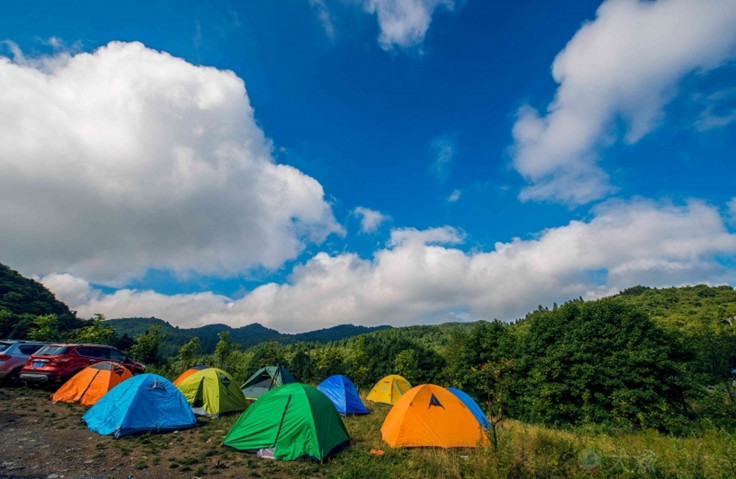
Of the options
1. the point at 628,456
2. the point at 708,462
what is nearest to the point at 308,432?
the point at 628,456

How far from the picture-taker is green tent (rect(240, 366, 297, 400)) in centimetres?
1530

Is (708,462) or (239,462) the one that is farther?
(239,462)

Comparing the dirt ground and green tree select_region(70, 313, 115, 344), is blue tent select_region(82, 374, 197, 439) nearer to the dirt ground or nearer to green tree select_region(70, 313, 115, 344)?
the dirt ground

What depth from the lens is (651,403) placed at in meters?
18.7

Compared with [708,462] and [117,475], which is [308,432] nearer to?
[117,475]

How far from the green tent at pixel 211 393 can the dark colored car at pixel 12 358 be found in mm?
6881

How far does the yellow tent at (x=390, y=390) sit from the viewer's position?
60.9ft

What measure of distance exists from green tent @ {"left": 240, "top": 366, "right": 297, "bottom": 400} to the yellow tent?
6.39m

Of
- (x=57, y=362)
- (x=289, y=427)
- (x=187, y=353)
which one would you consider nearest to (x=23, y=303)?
(x=187, y=353)

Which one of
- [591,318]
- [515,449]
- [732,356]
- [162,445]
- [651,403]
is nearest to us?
[515,449]

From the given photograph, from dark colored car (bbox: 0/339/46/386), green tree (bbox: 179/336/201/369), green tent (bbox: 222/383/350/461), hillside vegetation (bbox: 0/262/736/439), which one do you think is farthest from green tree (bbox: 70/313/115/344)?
green tent (bbox: 222/383/350/461)

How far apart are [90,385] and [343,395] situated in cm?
971

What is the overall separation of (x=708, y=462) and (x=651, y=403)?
57.5ft

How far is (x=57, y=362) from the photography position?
1234cm
